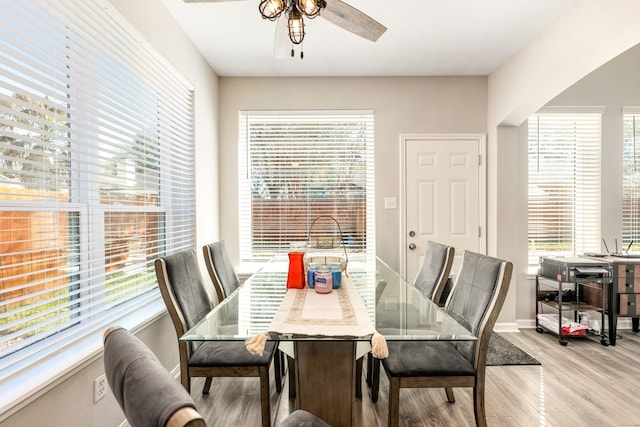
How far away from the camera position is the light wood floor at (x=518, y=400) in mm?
2109

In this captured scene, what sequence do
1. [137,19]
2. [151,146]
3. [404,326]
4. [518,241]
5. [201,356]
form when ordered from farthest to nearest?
[518,241] < [151,146] < [137,19] < [201,356] < [404,326]

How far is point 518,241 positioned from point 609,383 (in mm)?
1506

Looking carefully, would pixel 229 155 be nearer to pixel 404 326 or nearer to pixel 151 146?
pixel 151 146

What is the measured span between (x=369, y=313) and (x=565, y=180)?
3466 mm

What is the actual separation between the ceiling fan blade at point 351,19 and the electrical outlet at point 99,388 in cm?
217

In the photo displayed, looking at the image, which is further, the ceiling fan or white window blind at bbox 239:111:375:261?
white window blind at bbox 239:111:375:261

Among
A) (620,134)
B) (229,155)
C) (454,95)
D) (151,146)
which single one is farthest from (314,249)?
(620,134)

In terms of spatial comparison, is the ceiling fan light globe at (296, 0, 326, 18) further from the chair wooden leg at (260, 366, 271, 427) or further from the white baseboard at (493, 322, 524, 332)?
the white baseboard at (493, 322, 524, 332)

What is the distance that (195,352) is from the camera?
189 centimetres

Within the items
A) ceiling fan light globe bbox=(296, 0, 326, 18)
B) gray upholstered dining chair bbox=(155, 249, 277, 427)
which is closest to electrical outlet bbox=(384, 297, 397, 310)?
gray upholstered dining chair bbox=(155, 249, 277, 427)

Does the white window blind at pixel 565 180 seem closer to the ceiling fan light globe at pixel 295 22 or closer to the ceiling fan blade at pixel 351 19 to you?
the ceiling fan blade at pixel 351 19

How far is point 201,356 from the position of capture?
185 cm

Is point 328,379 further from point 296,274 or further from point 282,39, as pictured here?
point 282,39

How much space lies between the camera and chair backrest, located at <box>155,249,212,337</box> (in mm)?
1766
